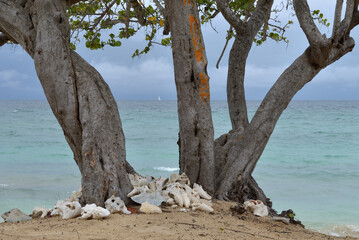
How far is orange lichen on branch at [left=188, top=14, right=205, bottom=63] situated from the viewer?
A: 4.57 m

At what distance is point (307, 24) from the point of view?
4.84 metres

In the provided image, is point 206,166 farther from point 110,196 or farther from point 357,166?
point 357,166

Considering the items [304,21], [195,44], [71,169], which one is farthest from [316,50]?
[71,169]

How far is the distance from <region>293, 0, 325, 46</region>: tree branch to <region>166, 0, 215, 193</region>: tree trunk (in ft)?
4.24

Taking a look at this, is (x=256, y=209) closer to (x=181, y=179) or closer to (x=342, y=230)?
(x=181, y=179)

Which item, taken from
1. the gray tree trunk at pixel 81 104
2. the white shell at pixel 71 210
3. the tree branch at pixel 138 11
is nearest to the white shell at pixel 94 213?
the white shell at pixel 71 210

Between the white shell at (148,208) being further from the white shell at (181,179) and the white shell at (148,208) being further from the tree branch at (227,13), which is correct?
the tree branch at (227,13)

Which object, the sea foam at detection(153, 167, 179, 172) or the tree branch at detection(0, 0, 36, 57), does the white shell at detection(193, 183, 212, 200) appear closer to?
the tree branch at detection(0, 0, 36, 57)

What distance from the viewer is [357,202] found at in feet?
29.5

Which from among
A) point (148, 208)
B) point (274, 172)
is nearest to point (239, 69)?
point (148, 208)

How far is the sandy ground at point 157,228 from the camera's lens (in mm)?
3043

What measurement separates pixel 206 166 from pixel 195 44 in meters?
1.43

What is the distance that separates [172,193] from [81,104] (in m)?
1.30

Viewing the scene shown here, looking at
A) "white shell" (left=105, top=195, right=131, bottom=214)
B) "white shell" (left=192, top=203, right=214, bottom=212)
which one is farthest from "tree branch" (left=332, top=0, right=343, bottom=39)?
"white shell" (left=105, top=195, right=131, bottom=214)
